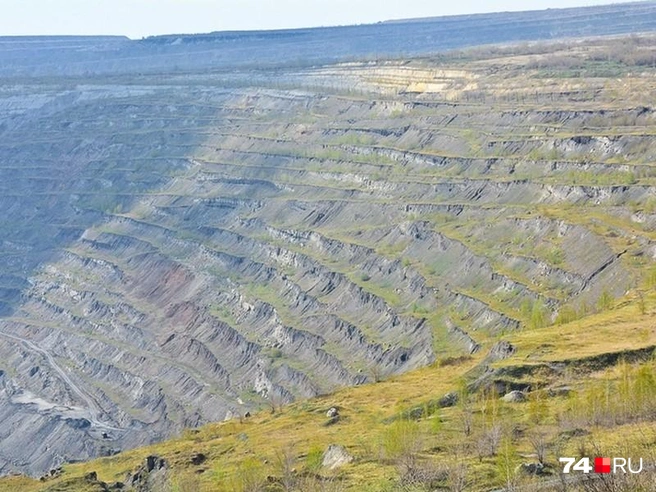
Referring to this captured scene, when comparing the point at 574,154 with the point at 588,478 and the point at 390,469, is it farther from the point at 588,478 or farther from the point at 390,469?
the point at 588,478

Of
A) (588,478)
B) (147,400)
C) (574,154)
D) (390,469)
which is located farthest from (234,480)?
(574,154)

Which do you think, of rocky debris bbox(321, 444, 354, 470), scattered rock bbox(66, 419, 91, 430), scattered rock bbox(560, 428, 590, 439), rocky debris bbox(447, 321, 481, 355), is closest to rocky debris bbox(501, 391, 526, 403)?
rocky debris bbox(321, 444, 354, 470)

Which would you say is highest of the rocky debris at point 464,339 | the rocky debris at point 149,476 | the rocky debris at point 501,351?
the rocky debris at point 501,351

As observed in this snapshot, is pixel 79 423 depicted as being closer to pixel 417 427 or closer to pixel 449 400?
pixel 449 400

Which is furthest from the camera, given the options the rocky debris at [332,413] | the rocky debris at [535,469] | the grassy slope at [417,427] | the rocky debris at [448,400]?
the rocky debris at [332,413]

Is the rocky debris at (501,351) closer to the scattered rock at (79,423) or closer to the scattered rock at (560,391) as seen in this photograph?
the scattered rock at (560,391)

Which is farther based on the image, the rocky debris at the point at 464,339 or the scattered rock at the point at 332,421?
the rocky debris at the point at 464,339

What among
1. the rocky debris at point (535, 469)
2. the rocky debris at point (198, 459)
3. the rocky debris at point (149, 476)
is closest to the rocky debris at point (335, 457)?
the rocky debris at point (149, 476)
